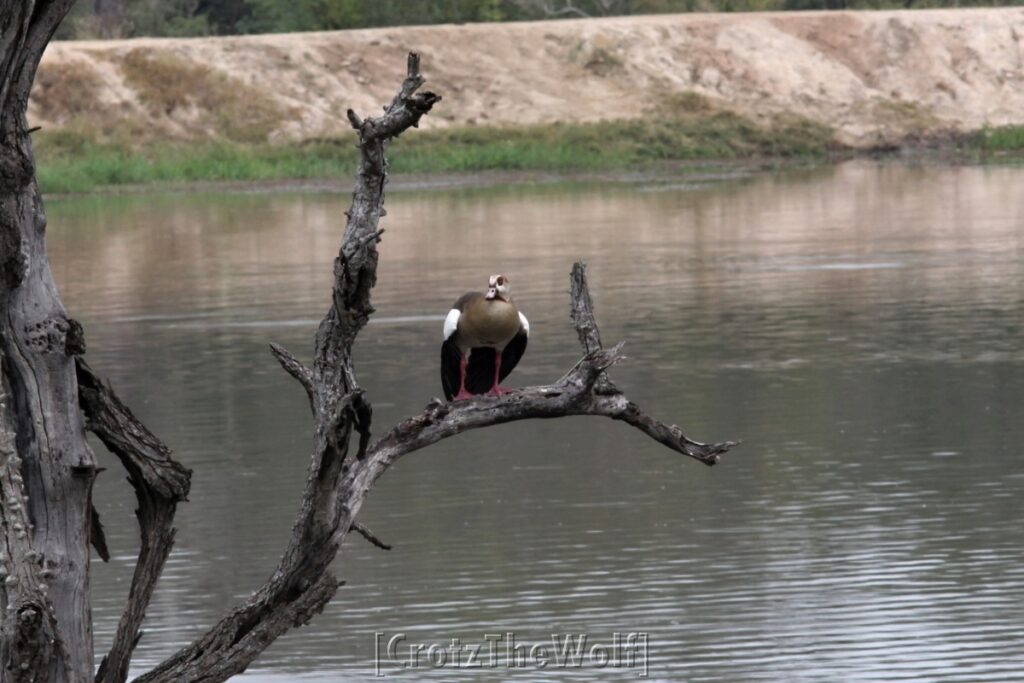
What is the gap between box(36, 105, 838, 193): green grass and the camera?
45906mm

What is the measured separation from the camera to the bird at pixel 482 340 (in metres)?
8.19

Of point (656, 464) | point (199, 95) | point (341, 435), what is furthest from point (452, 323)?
point (199, 95)

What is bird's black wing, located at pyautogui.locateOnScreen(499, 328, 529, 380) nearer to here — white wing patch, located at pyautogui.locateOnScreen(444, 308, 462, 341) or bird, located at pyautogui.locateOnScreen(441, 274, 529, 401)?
bird, located at pyautogui.locateOnScreen(441, 274, 529, 401)

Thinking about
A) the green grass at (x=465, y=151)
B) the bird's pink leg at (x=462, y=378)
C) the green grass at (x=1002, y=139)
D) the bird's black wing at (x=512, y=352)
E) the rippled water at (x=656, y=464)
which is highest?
the bird's black wing at (x=512, y=352)

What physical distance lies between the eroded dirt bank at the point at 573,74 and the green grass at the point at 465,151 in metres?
1.05

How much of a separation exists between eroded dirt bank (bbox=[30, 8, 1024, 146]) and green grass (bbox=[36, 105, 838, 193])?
1053 millimetres

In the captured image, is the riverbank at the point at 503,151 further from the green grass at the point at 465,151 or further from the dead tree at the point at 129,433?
the dead tree at the point at 129,433

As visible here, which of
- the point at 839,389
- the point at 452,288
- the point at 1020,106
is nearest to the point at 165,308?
the point at 452,288

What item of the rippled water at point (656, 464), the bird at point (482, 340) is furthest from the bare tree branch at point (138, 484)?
the rippled water at point (656, 464)

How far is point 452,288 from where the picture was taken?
950 inches

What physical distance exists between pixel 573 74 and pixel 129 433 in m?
48.9

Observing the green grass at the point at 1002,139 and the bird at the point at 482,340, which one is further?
the green grass at the point at 1002,139

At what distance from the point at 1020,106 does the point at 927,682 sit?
161 ft

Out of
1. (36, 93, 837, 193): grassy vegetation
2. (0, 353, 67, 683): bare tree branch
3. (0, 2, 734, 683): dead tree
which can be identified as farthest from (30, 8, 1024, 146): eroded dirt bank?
→ (0, 353, 67, 683): bare tree branch
